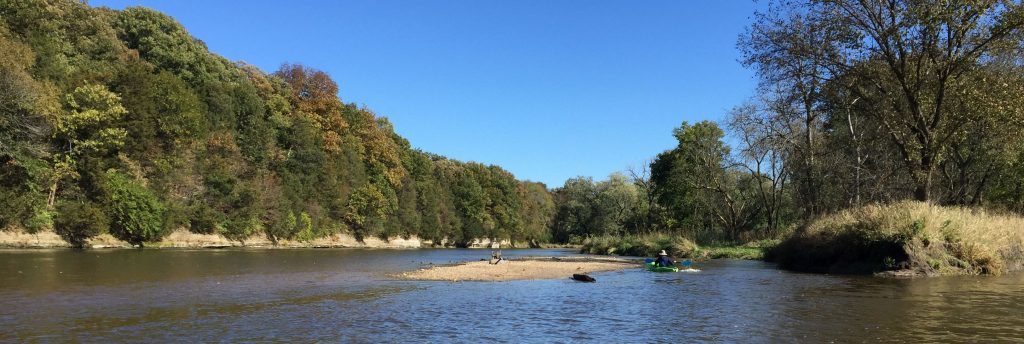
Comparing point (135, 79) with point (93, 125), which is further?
point (135, 79)

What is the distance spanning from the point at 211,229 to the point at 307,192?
1935 cm

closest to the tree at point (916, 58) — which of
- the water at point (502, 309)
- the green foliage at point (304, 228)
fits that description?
the water at point (502, 309)

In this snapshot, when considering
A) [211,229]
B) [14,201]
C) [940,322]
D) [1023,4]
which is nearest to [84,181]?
[14,201]

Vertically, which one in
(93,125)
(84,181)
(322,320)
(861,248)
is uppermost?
(93,125)

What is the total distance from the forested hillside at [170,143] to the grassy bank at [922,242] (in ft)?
174

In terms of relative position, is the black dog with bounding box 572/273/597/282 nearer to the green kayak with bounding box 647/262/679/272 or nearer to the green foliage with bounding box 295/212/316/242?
the green kayak with bounding box 647/262/679/272

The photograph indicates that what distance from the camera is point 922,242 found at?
25750mm

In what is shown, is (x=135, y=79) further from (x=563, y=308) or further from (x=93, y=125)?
(x=563, y=308)

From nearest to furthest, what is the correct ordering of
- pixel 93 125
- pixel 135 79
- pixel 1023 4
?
pixel 1023 4 < pixel 93 125 < pixel 135 79

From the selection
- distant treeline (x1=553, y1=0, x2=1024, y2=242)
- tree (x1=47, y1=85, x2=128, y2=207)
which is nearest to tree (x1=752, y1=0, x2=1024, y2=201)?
distant treeline (x1=553, y1=0, x2=1024, y2=242)

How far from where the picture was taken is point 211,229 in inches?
2584

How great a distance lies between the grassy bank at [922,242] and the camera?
25469 mm

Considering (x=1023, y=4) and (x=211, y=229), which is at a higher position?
(x=1023, y=4)

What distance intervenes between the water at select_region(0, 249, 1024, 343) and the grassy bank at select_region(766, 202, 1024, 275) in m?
1.73
